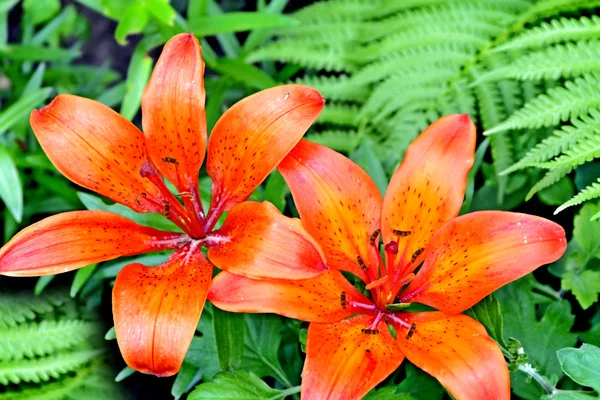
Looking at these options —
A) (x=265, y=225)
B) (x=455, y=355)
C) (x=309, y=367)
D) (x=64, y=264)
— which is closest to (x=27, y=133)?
(x=64, y=264)

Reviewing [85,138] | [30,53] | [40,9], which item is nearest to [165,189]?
[85,138]

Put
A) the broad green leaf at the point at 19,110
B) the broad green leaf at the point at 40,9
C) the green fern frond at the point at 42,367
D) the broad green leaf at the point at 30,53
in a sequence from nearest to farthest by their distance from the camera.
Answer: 1. the green fern frond at the point at 42,367
2. the broad green leaf at the point at 19,110
3. the broad green leaf at the point at 30,53
4. the broad green leaf at the point at 40,9

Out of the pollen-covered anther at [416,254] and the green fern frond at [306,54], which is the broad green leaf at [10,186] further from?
the pollen-covered anther at [416,254]

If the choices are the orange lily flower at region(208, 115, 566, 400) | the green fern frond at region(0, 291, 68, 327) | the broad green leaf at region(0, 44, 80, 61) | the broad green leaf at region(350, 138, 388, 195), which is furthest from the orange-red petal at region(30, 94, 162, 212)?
the broad green leaf at region(0, 44, 80, 61)

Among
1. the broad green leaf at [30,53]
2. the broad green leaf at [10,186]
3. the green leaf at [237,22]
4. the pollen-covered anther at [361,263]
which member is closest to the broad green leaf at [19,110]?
the broad green leaf at [10,186]

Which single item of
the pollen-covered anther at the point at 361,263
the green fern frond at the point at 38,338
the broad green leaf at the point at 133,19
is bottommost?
the green fern frond at the point at 38,338
